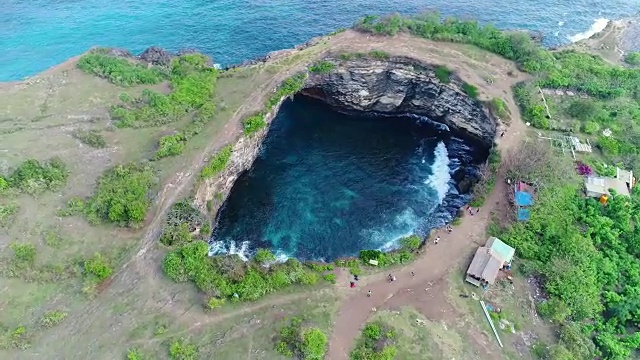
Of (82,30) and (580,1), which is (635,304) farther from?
(82,30)

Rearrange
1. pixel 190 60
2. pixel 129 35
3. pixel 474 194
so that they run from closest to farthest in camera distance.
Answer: pixel 474 194, pixel 190 60, pixel 129 35

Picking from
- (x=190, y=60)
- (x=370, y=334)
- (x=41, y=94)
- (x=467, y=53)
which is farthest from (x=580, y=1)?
(x=41, y=94)

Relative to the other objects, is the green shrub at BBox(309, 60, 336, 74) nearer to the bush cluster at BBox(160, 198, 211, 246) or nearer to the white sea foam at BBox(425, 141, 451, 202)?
the white sea foam at BBox(425, 141, 451, 202)

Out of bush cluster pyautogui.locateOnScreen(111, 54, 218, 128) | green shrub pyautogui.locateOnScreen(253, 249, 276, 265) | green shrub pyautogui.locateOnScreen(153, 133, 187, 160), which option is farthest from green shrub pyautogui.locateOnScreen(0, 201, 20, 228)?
green shrub pyautogui.locateOnScreen(253, 249, 276, 265)

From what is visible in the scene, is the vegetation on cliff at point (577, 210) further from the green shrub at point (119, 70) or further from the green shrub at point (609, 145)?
the green shrub at point (119, 70)

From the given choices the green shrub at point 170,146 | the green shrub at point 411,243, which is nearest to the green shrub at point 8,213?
the green shrub at point 170,146

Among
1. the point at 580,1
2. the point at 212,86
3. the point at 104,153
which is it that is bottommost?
the point at 104,153

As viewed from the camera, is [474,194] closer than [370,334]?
No
